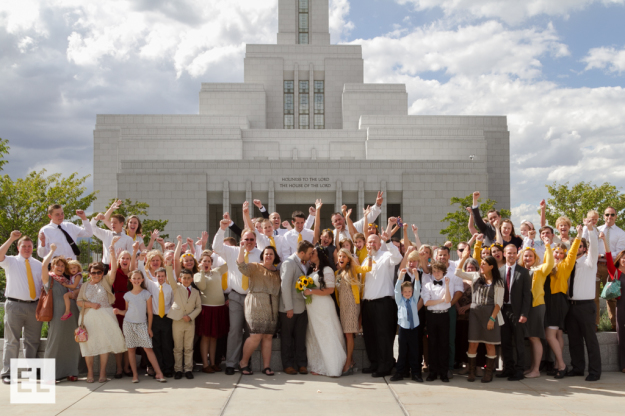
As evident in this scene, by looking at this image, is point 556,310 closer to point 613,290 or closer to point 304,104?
point 613,290

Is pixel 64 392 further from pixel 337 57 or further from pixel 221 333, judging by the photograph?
pixel 337 57

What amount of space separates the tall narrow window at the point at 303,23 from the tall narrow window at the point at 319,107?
6.52 metres

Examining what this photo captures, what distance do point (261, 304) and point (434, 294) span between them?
2.62 metres

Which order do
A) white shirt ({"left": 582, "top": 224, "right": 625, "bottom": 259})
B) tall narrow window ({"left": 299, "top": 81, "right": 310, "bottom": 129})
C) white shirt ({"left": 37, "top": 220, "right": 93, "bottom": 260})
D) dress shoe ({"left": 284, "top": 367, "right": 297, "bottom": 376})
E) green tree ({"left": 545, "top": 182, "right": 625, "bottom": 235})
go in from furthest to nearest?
tall narrow window ({"left": 299, "top": 81, "right": 310, "bottom": 129})
green tree ({"left": 545, "top": 182, "right": 625, "bottom": 235})
white shirt ({"left": 582, "top": 224, "right": 625, "bottom": 259})
white shirt ({"left": 37, "top": 220, "right": 93, "bottom": 260})
dress shoe ({"left": 284, "top": 367, "right": 297, "bottom": 376})

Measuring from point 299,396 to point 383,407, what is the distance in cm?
116

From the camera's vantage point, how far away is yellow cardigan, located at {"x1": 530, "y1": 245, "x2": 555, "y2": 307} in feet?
26.4

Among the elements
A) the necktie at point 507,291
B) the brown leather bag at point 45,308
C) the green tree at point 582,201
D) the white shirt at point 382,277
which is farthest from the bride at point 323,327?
the green tree at point 582,201

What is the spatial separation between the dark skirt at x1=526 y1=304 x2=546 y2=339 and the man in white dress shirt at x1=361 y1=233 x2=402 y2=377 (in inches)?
79.8

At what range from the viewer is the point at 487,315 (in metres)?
7.81

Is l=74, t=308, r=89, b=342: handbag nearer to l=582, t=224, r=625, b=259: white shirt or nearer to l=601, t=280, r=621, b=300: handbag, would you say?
l=601, t=280, r=621, b=300: handbag

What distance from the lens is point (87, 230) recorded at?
32.0 ft

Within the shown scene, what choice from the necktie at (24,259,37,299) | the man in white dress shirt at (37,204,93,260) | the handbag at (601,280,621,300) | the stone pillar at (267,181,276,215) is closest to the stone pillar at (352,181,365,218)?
the stone pillar at (267,181,276,215)

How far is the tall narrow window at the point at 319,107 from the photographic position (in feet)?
169

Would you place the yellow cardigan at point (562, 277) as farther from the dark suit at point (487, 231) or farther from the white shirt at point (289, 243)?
the white shirt at point (289, 243)
